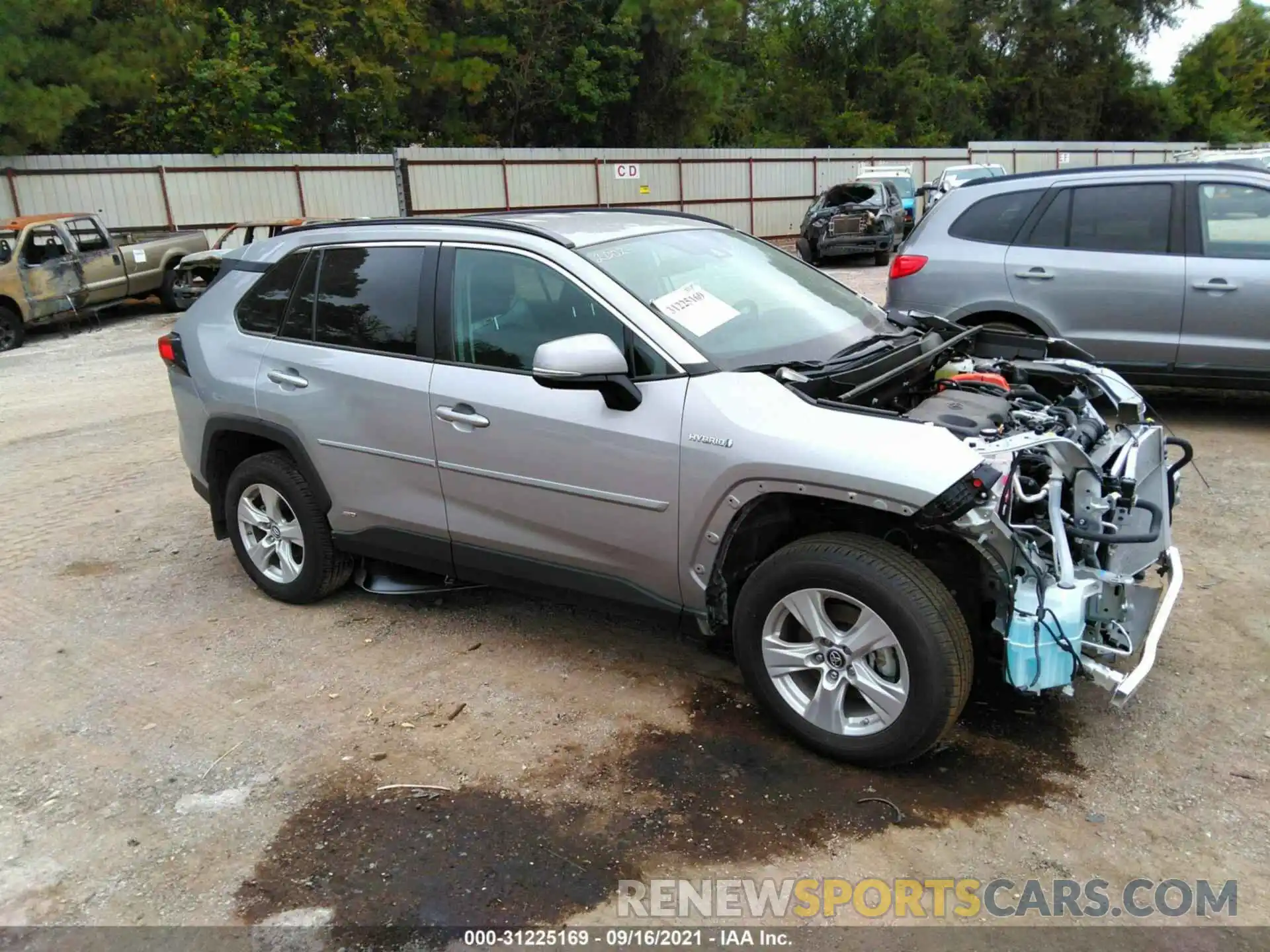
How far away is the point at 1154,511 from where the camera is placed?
11.2ft

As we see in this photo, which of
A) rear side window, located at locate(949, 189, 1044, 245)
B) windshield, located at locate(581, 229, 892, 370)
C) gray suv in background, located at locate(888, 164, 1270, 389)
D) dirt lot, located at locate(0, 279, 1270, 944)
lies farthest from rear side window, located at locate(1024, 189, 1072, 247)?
windshield, located at locate(581, 229, 892, 370)

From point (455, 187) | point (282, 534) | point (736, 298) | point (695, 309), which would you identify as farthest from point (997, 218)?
point (455, 187)

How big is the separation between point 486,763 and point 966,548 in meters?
1.83

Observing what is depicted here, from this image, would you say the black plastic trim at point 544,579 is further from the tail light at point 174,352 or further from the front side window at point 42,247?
the front side window at point 42,247

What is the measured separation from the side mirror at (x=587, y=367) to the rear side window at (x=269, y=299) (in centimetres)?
190

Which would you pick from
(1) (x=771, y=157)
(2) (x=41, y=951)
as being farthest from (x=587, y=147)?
(2) (x=41, y=951)

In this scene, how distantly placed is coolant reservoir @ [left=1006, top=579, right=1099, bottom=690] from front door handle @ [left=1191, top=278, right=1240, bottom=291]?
4351 mm

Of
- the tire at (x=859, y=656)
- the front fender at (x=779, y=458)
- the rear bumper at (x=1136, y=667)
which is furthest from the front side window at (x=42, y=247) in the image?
the rear bumper at (x=1136, y=667)

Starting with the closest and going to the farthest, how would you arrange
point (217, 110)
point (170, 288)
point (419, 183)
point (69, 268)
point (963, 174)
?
point (69, 268) < point (170, 288) < point (419, 183) < point (217, 110) < point (963, 174)

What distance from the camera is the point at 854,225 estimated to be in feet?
65.8

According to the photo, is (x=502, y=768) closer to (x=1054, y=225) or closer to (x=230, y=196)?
(x=1054, y=225)

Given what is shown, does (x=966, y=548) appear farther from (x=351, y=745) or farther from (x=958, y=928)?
(x=351, y=745)

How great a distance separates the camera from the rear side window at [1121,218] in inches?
265

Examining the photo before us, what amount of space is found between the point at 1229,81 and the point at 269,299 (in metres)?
59.1
